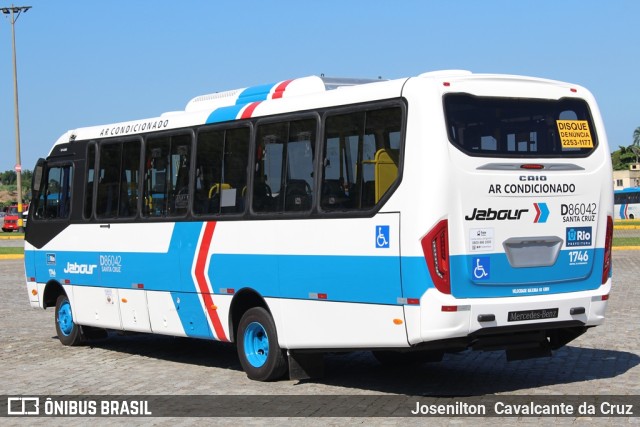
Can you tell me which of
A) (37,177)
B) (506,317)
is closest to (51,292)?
(37,177)

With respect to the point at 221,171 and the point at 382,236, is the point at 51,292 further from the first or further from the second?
the point at 382,236

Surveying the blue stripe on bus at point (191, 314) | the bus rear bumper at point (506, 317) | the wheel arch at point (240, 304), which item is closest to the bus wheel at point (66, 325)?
the blue stripe on bus at point (191, 314)

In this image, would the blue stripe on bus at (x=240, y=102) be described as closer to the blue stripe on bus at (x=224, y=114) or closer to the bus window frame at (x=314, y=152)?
the blue stripe on bus at (x=224, y=114)

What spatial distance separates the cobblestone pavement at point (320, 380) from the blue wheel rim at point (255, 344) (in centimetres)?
26

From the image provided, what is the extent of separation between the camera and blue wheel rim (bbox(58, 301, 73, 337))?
15797 millimetres

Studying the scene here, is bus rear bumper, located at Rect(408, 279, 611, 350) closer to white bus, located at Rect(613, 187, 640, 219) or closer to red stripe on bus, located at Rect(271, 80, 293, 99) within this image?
red stripe on bus, located at Rect(271, 80, 293, 99)

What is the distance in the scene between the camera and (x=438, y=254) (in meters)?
9.88

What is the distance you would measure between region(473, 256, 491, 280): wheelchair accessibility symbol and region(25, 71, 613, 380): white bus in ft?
0.04

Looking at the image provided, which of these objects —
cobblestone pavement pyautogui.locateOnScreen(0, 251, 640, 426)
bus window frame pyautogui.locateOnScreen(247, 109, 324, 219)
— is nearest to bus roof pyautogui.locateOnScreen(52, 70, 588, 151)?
bus window frame pyautogui.locateOnScreen(247, 109, 324, 219)

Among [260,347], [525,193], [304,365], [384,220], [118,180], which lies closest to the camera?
[384,220]

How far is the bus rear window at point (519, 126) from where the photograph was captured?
33.6 feet

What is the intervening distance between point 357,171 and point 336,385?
7.27 feet

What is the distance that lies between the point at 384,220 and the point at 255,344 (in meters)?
2.60

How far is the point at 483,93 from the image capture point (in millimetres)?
10516
